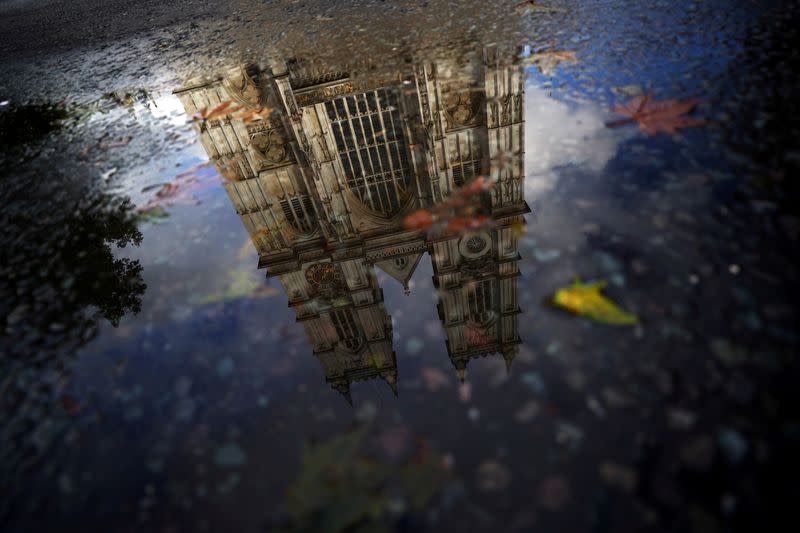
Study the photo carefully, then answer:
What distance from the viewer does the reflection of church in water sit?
3195 millimetres

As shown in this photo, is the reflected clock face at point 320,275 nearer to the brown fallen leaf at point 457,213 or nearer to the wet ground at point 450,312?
the wet ground at point 450,312

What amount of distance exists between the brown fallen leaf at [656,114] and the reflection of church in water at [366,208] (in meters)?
1.21

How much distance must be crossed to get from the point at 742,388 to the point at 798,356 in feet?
1.35

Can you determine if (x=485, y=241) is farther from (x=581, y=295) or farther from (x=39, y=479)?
(x=39, y=479)

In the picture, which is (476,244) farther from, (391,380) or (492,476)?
(492,476)

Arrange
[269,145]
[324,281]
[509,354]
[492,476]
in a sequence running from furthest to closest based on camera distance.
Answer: [269,145]
[324,281]
[509,354]
[492,476]

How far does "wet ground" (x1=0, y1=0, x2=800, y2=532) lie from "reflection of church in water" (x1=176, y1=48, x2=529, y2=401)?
0.04 metres

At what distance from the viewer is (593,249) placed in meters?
3.40

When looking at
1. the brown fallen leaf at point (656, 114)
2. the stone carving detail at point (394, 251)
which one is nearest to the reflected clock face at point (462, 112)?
the brown fallen leaf at point (656, 114)

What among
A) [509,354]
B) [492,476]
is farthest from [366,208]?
[492,476]

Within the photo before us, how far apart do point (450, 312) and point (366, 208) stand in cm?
499

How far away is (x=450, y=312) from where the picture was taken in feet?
11.0

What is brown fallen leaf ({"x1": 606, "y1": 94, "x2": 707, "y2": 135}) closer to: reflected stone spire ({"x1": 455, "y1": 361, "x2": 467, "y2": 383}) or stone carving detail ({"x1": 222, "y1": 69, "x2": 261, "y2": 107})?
reflected stone spire ({"x1": 455, "y1": 361, "x2": 467, "y2": 383})

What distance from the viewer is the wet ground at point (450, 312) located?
220 cm
